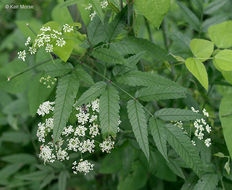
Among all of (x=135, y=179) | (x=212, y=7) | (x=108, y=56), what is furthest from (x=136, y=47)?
(x=135, y=179)

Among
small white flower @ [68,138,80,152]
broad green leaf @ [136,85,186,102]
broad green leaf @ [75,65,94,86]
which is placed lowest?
small white flower @ [68,138,80,152]

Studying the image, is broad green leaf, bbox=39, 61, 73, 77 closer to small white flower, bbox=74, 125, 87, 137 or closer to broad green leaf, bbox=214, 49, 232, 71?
small white flower, bbox=74, 125, 87, 137

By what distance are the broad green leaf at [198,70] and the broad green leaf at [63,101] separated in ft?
1.71

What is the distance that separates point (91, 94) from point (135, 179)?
1.20m

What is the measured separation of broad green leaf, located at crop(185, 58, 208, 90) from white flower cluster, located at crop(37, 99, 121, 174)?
1.33 feet

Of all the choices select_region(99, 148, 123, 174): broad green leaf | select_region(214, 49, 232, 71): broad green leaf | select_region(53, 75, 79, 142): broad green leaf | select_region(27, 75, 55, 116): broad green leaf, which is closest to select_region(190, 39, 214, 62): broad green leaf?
select_region(214, 49, 232, 71): broad green leaf

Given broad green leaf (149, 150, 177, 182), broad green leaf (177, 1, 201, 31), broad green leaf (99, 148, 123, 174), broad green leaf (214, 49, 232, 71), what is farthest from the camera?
broad green leaf (99, 148, 123, 174)

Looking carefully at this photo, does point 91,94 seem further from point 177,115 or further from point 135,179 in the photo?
point 135,179

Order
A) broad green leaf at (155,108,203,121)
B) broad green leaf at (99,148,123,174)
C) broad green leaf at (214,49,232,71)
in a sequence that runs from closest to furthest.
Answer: broad green leaf at (155,108,203,121) → broad green leaf at (214,49,232,71) → broad green leaf at (99,148,123,174)

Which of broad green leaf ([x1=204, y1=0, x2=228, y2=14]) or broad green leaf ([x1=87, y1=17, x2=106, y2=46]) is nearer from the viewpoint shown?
broad green leaf ([x1=87, y1=17, x2=106, y2=46])

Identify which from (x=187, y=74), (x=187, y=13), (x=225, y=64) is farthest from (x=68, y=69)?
(x=187, y=13)

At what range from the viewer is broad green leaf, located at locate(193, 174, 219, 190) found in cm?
138

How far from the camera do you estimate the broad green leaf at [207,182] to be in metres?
1.38

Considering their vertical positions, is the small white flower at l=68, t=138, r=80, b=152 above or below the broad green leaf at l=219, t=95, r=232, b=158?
above
